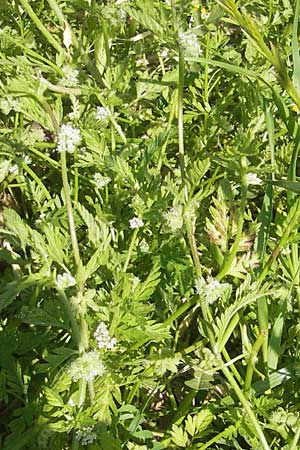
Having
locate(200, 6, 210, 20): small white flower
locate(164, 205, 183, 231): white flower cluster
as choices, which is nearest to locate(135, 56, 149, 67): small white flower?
locate(200, 6, 210, 20): small white flower

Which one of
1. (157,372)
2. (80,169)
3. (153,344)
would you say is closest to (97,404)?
(157,372)

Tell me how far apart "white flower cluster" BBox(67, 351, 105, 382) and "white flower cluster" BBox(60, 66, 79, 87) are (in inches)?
32.8

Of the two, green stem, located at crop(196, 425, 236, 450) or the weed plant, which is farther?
green stem, located at crop(196, 425, 236, 450)

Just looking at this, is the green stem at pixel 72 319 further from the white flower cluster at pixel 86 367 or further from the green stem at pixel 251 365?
the green stem at pixel 251 365

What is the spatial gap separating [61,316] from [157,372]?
30cm

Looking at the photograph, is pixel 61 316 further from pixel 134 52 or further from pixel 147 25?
pixel 134 52

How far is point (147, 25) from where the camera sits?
5.80 ft

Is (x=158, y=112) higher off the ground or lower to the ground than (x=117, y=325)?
higher

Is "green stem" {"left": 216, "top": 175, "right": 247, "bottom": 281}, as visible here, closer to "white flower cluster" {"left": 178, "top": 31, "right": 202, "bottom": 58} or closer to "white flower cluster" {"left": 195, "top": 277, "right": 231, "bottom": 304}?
"white flower cluster" {"left": 195, "top": 277, "right": 231, "bottom": 304}

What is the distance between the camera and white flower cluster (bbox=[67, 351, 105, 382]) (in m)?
1.67

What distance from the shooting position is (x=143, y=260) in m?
2.15

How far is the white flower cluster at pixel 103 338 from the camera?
1.75 metres

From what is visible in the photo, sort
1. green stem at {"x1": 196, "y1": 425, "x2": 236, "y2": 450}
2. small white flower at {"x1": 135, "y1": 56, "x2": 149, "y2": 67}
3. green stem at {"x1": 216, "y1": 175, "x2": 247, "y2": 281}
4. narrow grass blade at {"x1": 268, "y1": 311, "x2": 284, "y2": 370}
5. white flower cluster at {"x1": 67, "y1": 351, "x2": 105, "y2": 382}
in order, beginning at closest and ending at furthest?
white flower cluster at {"x1": 67, "y1": 351, "x2": 105, "y2": 382}, green stem at {"x1": 216, "y1": 175, "x2": 247, "y2": 281}, green stem at {"x1": 196, "y1": 425, "x2": 236, "y2": 450}, narrow grass blade at {"x1": 268, "y1": 311, "x2": 284, "y2": 370}, small white flower at {"x1": 135, "y1": 56, "x2": 149, "y2": 67}

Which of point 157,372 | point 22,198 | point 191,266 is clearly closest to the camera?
point 157,372
